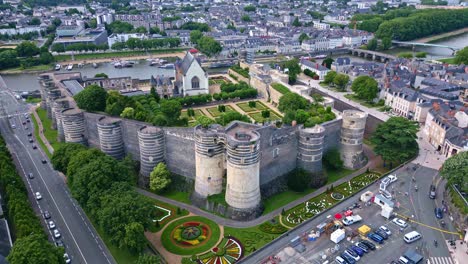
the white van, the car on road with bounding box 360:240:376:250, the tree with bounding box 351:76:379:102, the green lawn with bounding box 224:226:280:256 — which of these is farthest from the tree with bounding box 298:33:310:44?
the car on road with bounding box 360:240:376:250

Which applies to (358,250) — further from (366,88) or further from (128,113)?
(366,88)

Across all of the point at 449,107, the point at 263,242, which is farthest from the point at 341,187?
the point at 449,107

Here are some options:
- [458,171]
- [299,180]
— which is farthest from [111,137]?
[458,171]

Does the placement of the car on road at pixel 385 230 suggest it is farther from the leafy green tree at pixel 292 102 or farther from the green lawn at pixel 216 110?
the green lawn at pixel 216 110

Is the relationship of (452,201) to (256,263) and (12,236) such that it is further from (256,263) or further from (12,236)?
(12,236)

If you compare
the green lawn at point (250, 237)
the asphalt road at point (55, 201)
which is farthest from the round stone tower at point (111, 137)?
the green lawn at point (250, 237)

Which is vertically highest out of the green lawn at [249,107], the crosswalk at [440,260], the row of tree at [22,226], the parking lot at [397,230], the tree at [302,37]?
the tree at [302,37]
